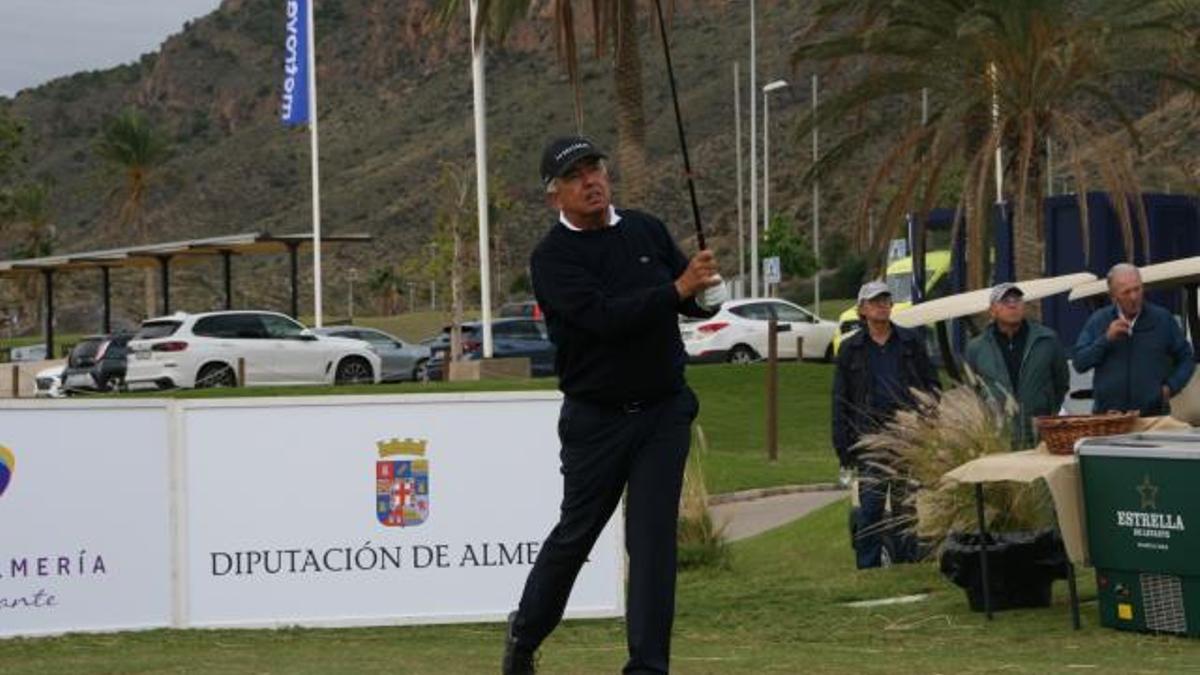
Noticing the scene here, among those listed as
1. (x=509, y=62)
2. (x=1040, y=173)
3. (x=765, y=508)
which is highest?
(x=509, y=62)

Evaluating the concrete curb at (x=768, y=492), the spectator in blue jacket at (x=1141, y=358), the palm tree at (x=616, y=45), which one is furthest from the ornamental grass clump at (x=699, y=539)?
the palm tree at (x=616, y=45)

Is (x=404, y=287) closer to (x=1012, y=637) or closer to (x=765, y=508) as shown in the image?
(x=765, y=508)

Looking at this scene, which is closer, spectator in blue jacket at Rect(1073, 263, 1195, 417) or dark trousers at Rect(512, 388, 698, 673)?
dark trousers at Rect(512, 388, 698, 673)

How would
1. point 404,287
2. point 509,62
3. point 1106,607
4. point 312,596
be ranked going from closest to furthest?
point 1106,607, point 312,596, point 404,287, point 509,62

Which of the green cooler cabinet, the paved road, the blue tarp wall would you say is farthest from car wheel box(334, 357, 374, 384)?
the green cooler cabinet

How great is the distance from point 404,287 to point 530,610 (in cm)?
9551

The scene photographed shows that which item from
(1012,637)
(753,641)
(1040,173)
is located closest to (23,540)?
(753,641)

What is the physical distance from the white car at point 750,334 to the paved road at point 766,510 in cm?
2047

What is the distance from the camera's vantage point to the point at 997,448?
12.9 meters

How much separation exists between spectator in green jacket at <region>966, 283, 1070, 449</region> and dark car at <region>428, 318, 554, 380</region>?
28.6m

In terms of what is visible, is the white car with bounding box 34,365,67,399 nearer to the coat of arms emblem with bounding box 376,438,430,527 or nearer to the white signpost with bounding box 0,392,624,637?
the white signpost with bounding box 0,392,624,637

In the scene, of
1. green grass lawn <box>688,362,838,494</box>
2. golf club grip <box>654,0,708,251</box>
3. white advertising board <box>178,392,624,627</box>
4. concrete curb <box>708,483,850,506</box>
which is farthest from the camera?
green grass lawn <box>688,362,838,494</box>

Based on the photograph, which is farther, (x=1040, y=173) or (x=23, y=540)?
(x=1040, y=173)

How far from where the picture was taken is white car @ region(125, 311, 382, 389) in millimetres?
39750
